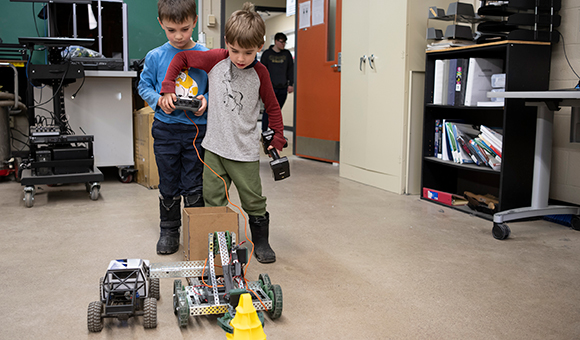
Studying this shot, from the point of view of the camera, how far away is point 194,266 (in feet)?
5.21

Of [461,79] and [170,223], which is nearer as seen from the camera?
[170,223]

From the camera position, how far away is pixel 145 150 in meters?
3.50

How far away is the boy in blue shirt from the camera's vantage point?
1815 mm

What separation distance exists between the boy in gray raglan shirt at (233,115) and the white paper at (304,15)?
11.0 feet

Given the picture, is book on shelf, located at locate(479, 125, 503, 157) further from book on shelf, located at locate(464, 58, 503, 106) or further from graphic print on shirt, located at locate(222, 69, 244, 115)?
graphic print on shirt, located at locate(222, 69, 244, 115)

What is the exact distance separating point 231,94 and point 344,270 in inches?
30.9

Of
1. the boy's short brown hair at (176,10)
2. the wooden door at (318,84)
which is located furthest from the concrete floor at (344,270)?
the wooden door at (318,84)

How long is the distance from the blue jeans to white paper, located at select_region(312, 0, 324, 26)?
A: 315 centimetres

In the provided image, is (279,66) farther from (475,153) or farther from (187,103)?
(187,103)

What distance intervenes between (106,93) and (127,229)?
160 cm

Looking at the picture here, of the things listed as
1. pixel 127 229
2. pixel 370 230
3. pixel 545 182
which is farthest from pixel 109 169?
pixel 545 182

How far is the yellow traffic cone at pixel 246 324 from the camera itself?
3.39 feet

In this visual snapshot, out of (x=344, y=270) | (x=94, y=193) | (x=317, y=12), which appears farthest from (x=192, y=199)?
(x=317, y=12)

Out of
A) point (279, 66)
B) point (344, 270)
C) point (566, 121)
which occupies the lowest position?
point (344, 270)
